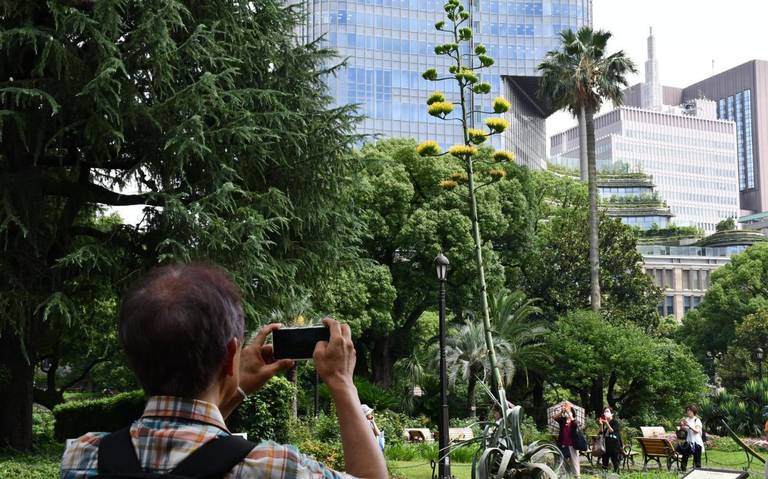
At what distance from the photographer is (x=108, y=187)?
55.5 feet

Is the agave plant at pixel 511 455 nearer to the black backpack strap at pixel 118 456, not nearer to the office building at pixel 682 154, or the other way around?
the black backpack strap at pixel 118 456

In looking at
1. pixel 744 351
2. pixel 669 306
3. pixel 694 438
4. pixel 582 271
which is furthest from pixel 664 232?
pixel 694 438

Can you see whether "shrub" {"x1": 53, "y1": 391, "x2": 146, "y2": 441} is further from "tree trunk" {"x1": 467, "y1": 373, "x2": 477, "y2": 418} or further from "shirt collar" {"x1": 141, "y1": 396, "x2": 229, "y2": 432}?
"shirt collar" {"x1": 141, "y1": 396, "x2": 229, "y2": 432}

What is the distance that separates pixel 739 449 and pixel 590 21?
66276 mm

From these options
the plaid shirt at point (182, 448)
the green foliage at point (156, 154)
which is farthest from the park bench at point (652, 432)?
the plaid shirt at point (182, 448)

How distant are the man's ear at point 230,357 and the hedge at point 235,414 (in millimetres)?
16639

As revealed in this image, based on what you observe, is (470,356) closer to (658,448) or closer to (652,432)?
(652,432)

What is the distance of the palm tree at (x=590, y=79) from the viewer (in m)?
35.4

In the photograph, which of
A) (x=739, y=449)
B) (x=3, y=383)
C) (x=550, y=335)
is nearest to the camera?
(x=3, y=383)

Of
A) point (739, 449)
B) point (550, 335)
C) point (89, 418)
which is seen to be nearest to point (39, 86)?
point (89, 418)

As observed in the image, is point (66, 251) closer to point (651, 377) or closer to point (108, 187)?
point (108, 187)

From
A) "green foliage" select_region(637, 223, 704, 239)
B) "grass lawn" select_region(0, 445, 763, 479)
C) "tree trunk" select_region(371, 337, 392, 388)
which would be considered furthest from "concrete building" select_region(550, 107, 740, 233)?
"grass lawn" select_region(0, 445, 763, 479)

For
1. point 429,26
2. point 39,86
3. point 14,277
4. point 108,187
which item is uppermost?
point 429,26

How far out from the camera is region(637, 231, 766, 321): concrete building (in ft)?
313
